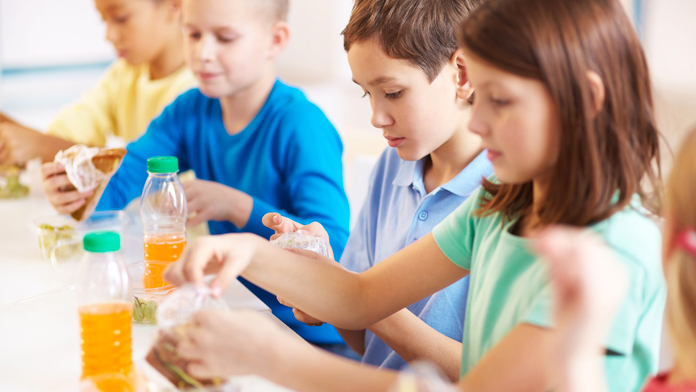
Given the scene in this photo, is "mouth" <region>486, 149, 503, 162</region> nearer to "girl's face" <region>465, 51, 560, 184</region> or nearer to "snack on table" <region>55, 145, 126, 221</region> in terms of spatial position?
"girl's face" <region>465, 51, 560, 184</region>

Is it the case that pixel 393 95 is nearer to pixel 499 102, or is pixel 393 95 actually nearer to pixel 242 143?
pixel 499 102

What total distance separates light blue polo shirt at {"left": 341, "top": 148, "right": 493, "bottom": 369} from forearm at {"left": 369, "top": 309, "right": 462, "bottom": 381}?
7cm

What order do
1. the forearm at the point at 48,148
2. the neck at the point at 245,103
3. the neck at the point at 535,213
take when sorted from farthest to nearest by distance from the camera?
the forearm at the point at 48,148 → the neck at the point at 245,103 → the neck at the point at 535,213

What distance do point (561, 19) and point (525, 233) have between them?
274mm

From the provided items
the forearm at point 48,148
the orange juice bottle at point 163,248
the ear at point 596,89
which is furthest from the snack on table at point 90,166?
the ear at point 596,89

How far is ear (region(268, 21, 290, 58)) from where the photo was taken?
171cm

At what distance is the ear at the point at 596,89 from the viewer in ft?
2.31

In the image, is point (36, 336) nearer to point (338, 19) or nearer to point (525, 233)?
point (525, 233)

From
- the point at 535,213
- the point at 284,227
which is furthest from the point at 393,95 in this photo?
the point at 535,213

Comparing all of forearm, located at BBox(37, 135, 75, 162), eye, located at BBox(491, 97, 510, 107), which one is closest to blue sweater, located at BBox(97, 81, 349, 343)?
forearm, located at BBox(37, 135, 75, 162)

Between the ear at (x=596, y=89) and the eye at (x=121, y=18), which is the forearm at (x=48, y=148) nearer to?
the eye at (x=121, y=18)

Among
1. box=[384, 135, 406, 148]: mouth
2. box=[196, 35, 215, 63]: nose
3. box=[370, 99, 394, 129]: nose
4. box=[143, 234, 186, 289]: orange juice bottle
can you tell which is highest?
box=[196, 35, 215, 63]: nose

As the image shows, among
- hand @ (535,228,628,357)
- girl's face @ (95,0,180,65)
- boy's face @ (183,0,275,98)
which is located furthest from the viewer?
girl's face @ (95,0,180,65)

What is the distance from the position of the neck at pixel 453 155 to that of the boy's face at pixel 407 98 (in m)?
0.04
